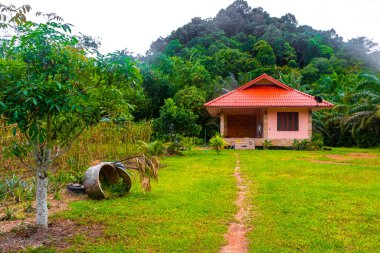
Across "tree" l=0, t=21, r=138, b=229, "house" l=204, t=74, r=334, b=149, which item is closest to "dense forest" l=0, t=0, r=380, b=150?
"tree" l=0, t=21, r=138, b=229

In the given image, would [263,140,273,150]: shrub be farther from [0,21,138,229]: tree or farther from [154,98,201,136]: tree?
[0,21,138,229]: tree

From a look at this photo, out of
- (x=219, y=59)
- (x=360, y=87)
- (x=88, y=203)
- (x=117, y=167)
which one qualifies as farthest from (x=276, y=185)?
(x=219, y=59)

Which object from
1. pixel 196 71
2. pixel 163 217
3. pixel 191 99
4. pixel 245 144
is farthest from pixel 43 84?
pixel 196 71

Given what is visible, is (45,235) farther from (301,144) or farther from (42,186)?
(301,144)

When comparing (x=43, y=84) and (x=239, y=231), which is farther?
(x=239, y=231)

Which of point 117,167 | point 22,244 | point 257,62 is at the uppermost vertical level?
point 257,62

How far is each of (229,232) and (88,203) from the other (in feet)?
9.52

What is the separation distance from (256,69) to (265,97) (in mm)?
14111

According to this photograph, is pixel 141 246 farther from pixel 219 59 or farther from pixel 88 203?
pixel 219 59

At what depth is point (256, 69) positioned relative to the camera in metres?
35.2

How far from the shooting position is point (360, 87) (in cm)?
2116

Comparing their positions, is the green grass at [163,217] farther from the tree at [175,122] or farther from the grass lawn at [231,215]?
the tree at [175,122]

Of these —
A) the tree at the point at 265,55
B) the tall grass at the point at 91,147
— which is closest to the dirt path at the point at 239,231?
the tall grass at the point at 91,147

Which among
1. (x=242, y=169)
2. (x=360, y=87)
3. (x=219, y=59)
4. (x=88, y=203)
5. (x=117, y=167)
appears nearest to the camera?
(x=88, y=203)
